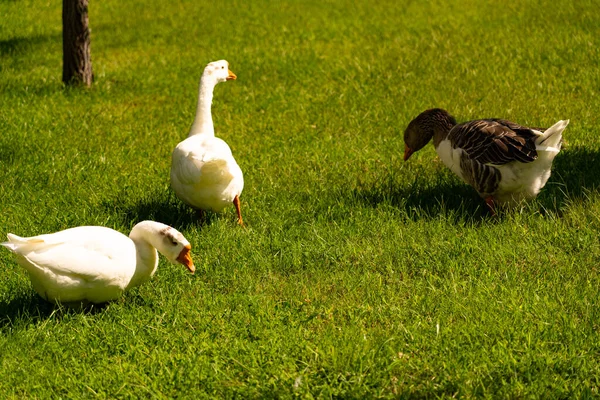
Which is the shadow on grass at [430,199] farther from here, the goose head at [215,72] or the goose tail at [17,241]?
the goose tail at [17,241]

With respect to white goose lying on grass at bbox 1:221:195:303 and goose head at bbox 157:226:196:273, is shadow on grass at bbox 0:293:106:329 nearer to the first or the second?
white goose lying on grass at bbox 1:221:195:303

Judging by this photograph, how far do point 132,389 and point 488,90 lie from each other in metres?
6.70

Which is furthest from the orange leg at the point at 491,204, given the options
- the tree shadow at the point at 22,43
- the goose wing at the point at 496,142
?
the tree shadow at the point at 22,43

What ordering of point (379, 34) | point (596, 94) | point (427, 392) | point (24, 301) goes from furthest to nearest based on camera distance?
point (379, 34), point (596, 94), point (24, 301), point (427, 392)

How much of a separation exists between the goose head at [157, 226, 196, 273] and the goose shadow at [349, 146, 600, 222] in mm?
2140

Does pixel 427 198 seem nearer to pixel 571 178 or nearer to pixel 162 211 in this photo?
pixel 571 178

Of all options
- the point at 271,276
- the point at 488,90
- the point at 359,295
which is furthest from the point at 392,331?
the point at 488,90

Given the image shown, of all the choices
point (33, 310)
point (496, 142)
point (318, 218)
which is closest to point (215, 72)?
point (318, 218)

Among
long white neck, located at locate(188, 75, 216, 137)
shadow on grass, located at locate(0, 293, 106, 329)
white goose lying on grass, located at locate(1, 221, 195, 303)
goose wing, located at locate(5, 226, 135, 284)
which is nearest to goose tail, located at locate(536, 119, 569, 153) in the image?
long white neck, located at locate(188, 75, 216, 137)

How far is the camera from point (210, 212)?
6.94 meters

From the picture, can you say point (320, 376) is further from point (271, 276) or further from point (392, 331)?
point (271, 276)

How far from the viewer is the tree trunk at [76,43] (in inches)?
385

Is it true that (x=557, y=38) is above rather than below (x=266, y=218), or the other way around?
above

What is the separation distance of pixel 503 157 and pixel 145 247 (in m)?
2.81
